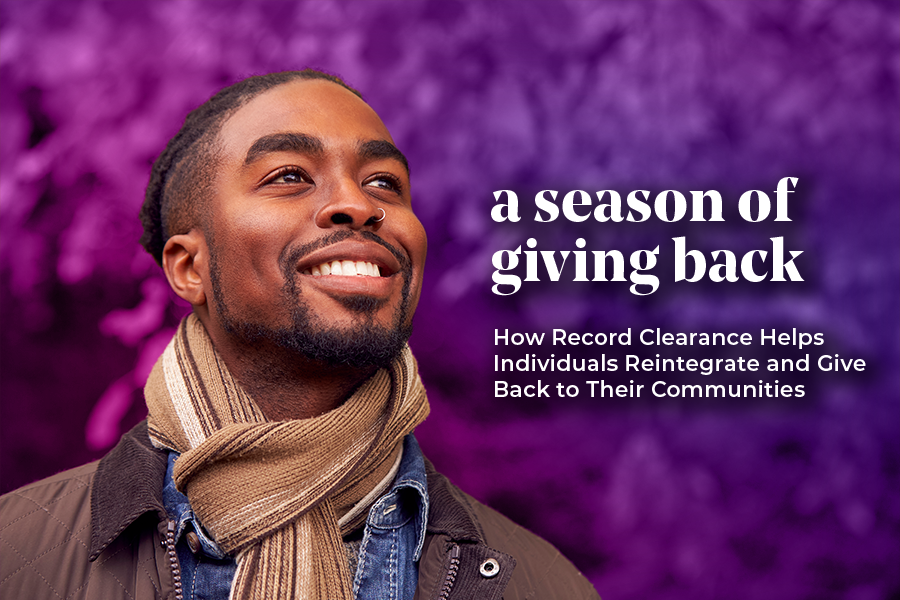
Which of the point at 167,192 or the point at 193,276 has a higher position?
the point at 167,192

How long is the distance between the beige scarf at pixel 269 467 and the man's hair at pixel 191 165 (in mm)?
363

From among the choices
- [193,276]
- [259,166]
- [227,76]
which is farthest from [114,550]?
[227,76]

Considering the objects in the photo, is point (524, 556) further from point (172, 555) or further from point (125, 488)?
point (125, 488)

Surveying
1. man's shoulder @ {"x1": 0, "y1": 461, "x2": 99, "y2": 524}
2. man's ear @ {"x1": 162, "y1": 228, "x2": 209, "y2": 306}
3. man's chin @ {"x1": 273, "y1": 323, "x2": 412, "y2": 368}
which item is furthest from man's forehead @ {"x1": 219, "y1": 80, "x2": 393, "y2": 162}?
man's shoulder @ {"x1": 0, "y1": 461, "x2": 99, "y2": 524}

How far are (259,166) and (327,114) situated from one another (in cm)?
24

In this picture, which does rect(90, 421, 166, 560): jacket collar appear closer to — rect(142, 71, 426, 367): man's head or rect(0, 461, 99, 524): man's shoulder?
rect(0, 461, 99, 524): man's shoulder

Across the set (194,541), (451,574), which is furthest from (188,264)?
(451,574)

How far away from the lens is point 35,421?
296 cm

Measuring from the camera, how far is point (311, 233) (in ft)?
6.02

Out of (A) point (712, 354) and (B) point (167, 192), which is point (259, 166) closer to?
(B) point (167, 192)

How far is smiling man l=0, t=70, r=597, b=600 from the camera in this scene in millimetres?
1700

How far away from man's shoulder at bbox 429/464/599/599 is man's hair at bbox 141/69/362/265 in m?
0.99

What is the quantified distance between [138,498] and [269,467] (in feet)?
0.94

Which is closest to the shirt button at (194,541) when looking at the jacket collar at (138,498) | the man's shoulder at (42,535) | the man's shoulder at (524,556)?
the jacket collar at (138,498)
